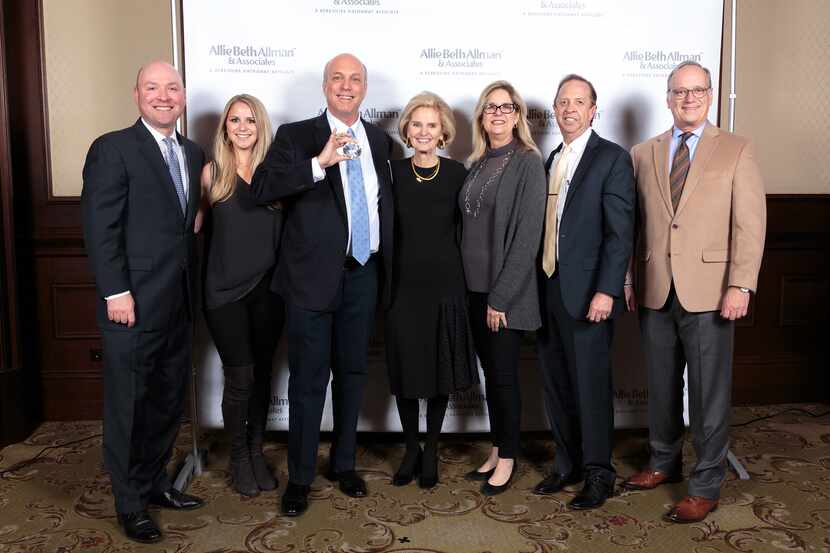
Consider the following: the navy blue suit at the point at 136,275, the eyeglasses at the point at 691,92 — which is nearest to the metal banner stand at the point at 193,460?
the navy blue suit at the point at 136,275

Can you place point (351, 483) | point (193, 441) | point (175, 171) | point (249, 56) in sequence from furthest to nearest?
point (249, 56), point (193, 441), point (351, 483), point (175, 171)

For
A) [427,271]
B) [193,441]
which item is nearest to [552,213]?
[427,271]

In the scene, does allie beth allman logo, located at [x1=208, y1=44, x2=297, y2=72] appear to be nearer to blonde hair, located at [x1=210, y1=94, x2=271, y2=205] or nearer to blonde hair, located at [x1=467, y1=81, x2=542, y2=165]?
blonde hair, located at [x1=210, y1=94, x2=271, y2=205]

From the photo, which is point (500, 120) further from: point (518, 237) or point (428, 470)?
point (428, 470)

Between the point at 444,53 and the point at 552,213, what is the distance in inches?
40.6

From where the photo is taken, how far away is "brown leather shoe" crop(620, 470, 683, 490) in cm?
288

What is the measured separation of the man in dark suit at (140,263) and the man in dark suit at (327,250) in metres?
0.32

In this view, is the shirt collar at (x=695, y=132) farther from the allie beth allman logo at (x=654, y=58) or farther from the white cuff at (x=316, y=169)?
the white cuff at (x=316, y=169)

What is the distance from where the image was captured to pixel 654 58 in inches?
131

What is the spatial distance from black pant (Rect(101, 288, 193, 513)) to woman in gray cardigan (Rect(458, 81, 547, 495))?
112 centimetres

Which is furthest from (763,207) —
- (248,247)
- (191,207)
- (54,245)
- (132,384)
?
(54,245)

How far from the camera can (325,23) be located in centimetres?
323

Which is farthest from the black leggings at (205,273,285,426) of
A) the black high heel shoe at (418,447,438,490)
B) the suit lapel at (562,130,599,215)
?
the suit lapel at (562,130,599,215)

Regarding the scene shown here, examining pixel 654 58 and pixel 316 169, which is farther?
pixel 654 58
